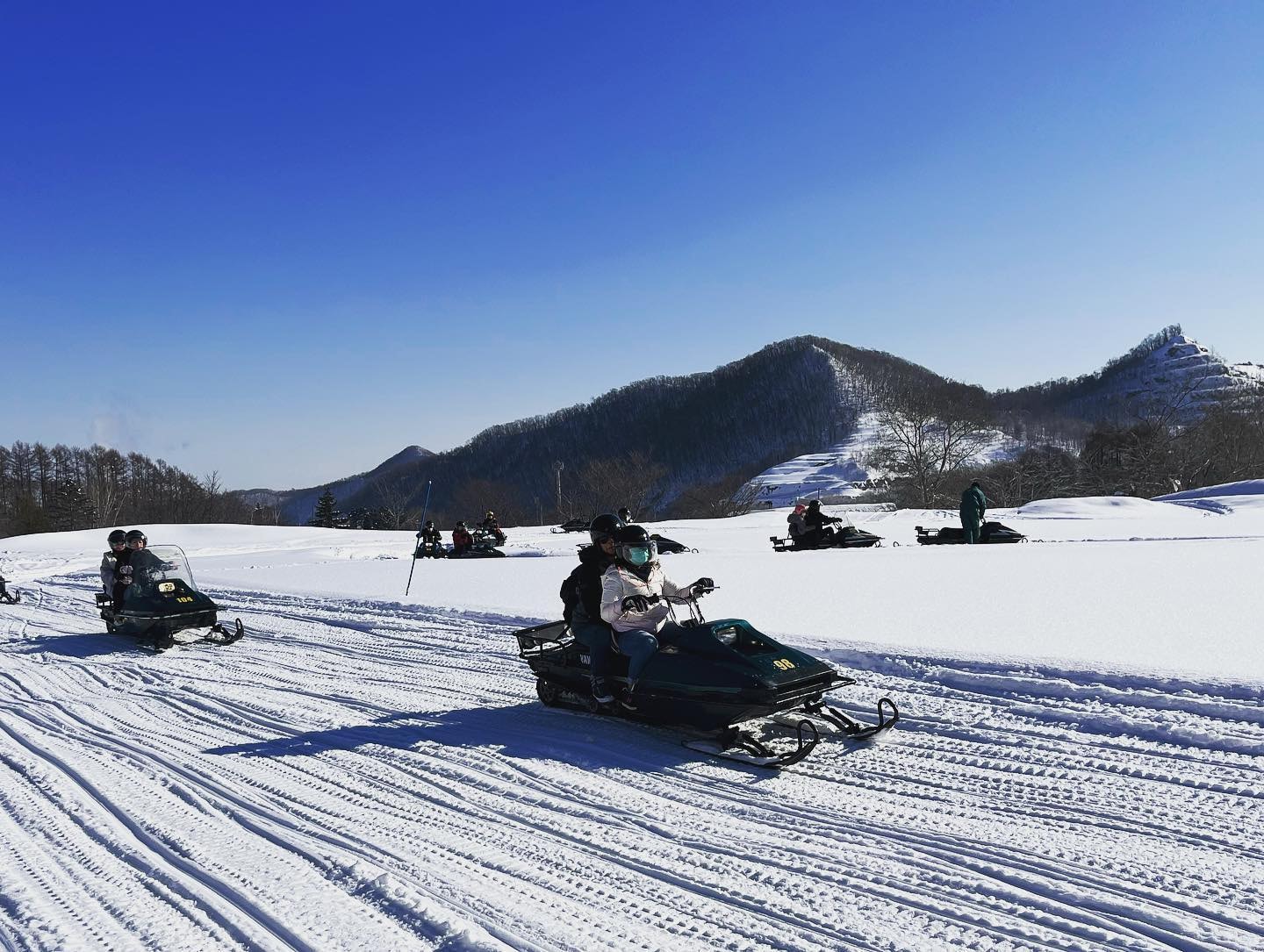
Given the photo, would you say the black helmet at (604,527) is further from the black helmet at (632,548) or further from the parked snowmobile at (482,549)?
the parked snowmobile at (482,549)

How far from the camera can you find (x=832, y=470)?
128 m

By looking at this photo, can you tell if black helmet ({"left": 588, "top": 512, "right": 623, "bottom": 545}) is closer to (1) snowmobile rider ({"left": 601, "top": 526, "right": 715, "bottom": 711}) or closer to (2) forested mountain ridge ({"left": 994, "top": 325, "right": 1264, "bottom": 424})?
(1) snowmobile rider ({"left": 601, "top": 526, "right": 715, "bottom": 711})

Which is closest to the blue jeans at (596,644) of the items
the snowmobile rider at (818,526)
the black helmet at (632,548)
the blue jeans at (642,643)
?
the blue jeans at (642,643)

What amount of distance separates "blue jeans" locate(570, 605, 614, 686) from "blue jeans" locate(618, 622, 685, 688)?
0.22 meters

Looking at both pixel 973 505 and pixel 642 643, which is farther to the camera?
pixel 973 505

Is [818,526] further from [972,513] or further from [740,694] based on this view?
[740,694]

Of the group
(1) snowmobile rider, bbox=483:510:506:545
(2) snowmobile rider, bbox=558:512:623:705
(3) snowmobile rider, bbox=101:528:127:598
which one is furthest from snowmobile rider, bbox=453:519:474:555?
(2) snowmobile rider, bbox=558:512:623:705

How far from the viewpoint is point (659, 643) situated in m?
5.56

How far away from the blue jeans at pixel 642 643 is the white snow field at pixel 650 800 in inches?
19.2

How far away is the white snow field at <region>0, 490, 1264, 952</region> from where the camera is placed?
308 centimetres

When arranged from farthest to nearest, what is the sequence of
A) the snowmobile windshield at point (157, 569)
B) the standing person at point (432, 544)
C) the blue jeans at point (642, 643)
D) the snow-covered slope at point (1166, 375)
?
the snow-covered slope at point (1166, 375), the standing person at point (432, 544), the snowmobile windshield at point (157, 569), the blue jeans at point (642, 643)

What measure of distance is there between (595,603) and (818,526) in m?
14.2

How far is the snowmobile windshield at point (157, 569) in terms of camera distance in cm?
1015

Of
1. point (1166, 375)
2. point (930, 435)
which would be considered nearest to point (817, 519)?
point (930, 435)
